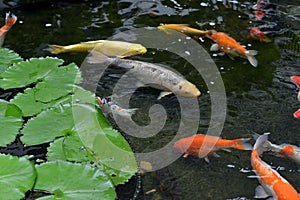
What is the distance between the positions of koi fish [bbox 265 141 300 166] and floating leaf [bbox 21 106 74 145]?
133 centimetres

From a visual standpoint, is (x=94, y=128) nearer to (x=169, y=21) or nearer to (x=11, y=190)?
(x=11, y=190)

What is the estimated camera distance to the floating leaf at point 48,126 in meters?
2.82

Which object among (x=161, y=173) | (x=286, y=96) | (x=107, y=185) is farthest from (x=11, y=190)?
(x=286, y=96)

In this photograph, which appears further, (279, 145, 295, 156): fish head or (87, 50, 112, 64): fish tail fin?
(87, 50, 112, 64): fish tail fin

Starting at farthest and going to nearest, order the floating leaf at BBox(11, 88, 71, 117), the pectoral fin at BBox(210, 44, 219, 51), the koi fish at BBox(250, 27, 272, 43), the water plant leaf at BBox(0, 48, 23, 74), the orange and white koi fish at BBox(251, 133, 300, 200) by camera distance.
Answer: the koi fish at BBox(250, 27, 272, 43) < the pectoral fin at BBox(210, 44, 219, 51) < the water plant leaf at BBox(0, 48, 23, 74) < the floating leaf at BBox(11, 88, 71, 117) < the orange and white koi fish at BBox(251, 133, 300, 200)

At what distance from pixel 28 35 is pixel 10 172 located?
2192 millimetres

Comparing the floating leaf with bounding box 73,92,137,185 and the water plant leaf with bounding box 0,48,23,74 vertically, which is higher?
the water plant leaf with bounding box 0,48,23,74

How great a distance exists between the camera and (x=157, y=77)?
366cm

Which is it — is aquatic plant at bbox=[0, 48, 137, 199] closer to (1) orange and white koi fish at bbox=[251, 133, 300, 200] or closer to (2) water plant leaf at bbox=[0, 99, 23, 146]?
(2) water plant leaf at bbox=[0, 99, 23, 146]

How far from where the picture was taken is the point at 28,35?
4.41 m

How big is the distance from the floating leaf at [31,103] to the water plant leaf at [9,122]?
43mm

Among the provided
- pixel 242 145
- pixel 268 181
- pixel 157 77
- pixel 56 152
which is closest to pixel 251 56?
pixel 157 77

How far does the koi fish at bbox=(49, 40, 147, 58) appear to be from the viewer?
3.97 metres

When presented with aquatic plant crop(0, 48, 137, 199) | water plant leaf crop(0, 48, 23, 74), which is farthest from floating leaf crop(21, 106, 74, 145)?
water plant leaf crop(0, 48, 23, 74)
